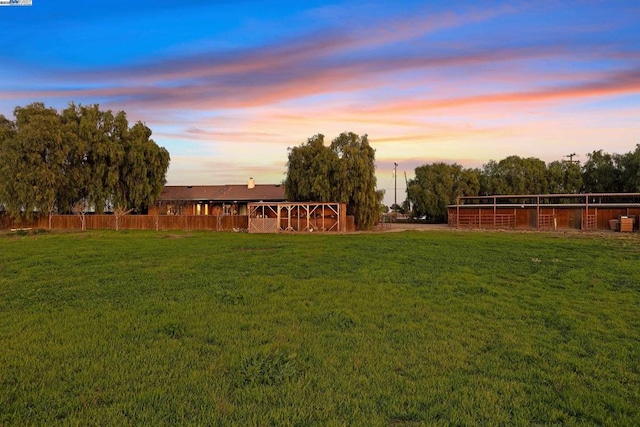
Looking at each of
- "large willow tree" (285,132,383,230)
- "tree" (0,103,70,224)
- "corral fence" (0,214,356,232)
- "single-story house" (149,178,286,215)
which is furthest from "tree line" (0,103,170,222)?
"large willow tree" (285,132,383,230)

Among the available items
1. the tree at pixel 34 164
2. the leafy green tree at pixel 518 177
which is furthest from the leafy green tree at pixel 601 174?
the tree at pixel 34 164

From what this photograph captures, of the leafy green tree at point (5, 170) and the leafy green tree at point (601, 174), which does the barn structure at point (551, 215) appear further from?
the leafy green tree at point (5, 170)

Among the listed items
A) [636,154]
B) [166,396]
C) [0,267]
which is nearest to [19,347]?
[166,396]

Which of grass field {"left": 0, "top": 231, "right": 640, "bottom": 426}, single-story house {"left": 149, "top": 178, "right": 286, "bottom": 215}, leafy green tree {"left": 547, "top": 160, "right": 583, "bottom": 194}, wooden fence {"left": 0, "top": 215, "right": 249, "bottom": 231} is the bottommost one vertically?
grass field {"left": 0, "top": 231, "right": 640, "bottom": 426}

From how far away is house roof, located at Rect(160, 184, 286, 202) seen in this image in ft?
193

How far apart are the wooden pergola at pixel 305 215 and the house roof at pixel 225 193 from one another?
10921 mm

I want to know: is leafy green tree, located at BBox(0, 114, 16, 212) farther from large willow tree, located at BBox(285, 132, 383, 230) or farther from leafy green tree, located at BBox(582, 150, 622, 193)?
leafy green tree, located at BBox(582, 150, 622, 193)

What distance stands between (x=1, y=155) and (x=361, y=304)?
47.6 m

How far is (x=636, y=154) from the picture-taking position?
63.1 m

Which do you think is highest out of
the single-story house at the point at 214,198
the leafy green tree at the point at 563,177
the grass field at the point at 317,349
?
the leafy green tree at the point at 563,177

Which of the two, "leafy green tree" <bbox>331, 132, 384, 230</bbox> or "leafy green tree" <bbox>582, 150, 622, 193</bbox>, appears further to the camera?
"leafy green tree" <bbox>582, 150, 622, 193</bbox>

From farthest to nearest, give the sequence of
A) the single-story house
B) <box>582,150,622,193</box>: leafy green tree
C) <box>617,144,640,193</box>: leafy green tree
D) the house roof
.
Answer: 1. <box>582,150,622,193</box>: leafy green tree
2. <box>617,144,640,193</box>: leafy green tree
3. the house roof
4. the single-story house

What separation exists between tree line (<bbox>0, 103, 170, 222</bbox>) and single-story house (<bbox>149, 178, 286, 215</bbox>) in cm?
560

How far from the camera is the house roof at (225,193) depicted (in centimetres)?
5878
